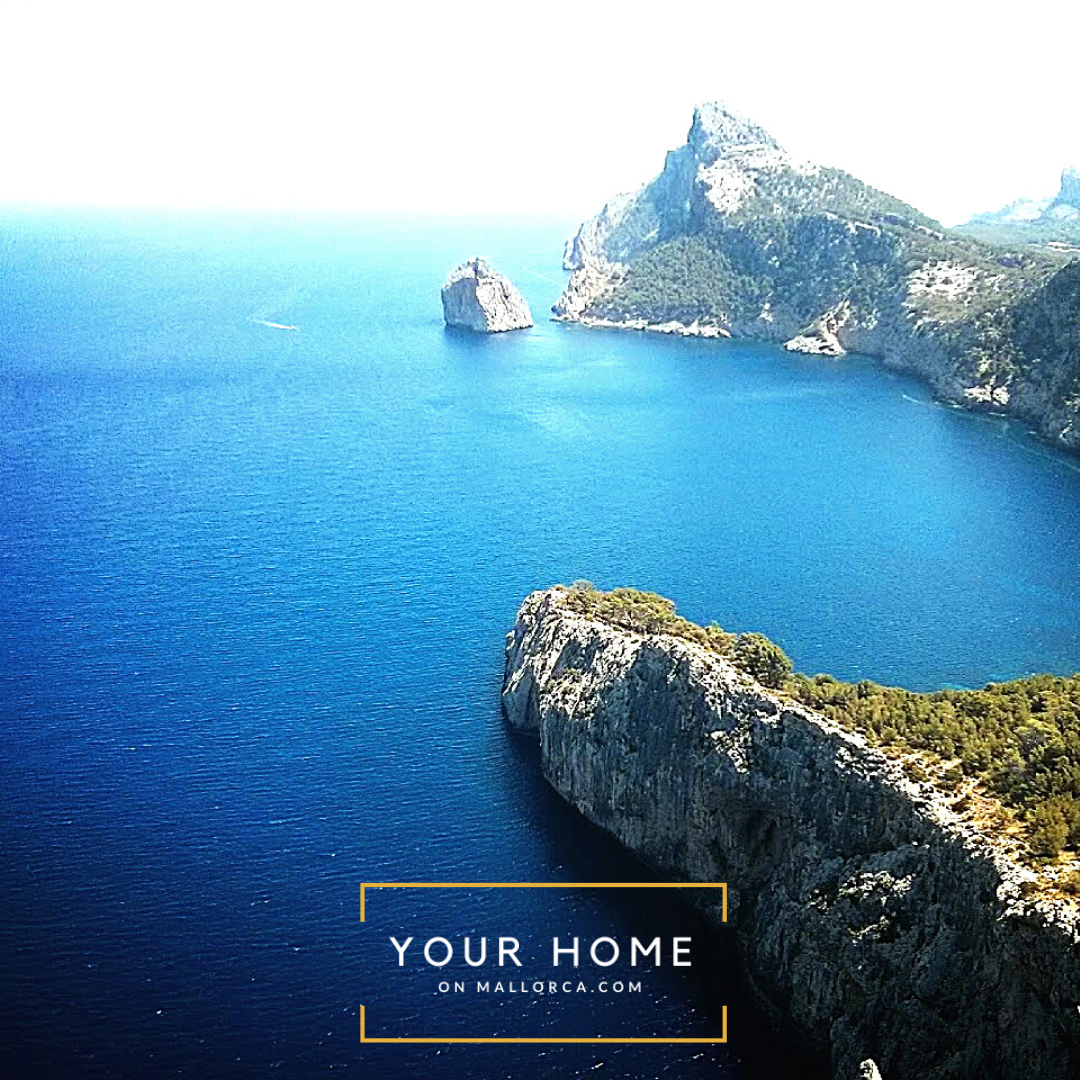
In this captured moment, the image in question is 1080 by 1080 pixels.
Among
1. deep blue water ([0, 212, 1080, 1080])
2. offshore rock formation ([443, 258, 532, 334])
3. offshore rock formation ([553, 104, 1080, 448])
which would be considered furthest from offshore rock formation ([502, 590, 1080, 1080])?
offshore rock formation ([443, 258, 532, 334])

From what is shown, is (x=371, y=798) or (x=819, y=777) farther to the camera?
(x=371, y=798)

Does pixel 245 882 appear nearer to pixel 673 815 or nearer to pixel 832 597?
pixel 673 815

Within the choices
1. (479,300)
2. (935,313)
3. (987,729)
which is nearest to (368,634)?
(987,729)

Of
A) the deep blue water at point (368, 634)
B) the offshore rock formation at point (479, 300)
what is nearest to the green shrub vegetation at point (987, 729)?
the deep blue water at point (368, 634)

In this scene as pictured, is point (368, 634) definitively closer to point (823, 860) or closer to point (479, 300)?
point (823, 860)

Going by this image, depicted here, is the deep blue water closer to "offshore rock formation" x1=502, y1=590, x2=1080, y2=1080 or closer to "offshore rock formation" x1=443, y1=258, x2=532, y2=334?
"offshore rock formation" x1=502, y1=590, x2=1080, y2=1080

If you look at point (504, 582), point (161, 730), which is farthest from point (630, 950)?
point (504, 582)
